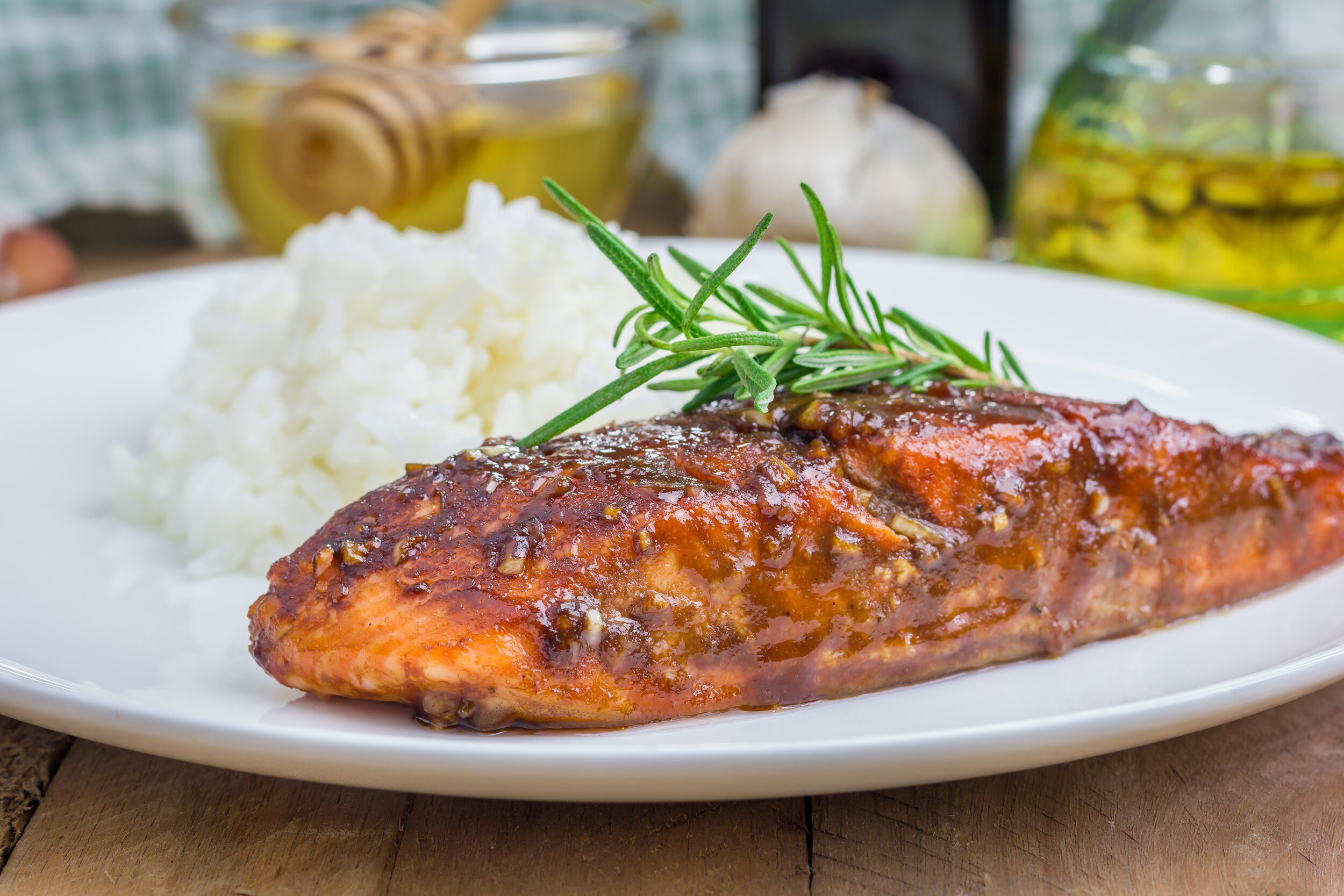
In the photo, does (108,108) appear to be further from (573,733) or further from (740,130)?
(573,733)

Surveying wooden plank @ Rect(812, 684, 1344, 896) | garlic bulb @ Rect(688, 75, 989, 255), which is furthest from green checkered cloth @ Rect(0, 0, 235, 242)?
wooden plank @ Rect(812, 684, 1344, 896)

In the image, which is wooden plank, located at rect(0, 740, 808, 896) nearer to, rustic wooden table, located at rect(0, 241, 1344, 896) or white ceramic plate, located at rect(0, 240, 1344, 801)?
Answer: rustic wooden table, located at rect(0, 241, 1344, 896)

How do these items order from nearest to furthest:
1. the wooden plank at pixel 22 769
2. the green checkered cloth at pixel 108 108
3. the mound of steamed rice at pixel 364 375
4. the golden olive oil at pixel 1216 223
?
the wooden plank at pixel 22 769
the mound of steamed rice at pixel 364 375
the golden olive oil at pixel 1216 223
the green checkered cloth at pixel 108 108

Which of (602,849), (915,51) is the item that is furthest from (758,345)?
(915,51)

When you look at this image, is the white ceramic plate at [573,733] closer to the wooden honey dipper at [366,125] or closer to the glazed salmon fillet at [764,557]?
the glazed salmon fillet at [764,557]

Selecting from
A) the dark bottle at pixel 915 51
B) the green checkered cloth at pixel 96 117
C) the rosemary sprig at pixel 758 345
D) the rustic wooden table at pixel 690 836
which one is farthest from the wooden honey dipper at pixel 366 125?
the rustic wooden table at pixel 690 836

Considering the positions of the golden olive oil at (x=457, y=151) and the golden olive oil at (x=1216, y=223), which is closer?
the golden olive oil at (x=1216, y=223)
